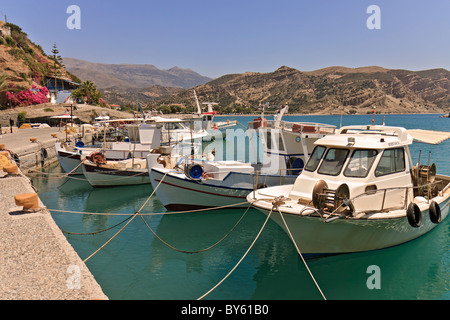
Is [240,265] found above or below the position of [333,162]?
below

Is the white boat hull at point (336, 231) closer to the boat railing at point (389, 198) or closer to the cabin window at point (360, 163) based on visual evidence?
the boat railing at point (389, 198)

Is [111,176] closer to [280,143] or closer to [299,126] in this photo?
[280,143]

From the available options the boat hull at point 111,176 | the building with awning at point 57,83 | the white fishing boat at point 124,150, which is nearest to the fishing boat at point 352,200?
the boat hull at point 111,176

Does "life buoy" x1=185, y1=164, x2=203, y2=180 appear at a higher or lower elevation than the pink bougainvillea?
lower

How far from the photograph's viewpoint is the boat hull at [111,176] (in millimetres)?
20573

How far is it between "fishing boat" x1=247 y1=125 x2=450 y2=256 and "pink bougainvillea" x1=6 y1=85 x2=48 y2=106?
61.1 metres

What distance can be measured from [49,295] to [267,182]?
1059 centimetres

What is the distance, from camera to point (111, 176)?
819 inches

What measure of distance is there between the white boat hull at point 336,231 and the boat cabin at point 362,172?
487 millimetres

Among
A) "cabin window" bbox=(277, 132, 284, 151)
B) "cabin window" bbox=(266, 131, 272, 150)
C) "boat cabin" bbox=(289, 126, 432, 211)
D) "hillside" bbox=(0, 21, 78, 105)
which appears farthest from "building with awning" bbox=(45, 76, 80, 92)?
"boat cabin" bbox=(289, 126, 432, 211)

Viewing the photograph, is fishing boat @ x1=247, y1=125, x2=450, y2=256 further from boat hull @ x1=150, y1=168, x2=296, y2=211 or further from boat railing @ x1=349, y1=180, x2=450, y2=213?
boat hull @ x1=150, y1=168, x2=296, y2=211

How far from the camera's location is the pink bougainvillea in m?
57.1

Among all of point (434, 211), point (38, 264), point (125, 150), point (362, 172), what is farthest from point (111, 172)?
point (434, 211)

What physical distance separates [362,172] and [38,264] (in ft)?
28.6
